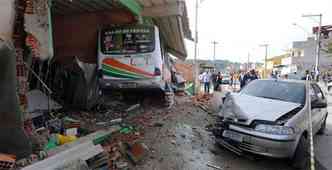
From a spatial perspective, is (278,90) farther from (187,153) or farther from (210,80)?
(210,80)

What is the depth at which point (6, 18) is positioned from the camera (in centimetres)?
279

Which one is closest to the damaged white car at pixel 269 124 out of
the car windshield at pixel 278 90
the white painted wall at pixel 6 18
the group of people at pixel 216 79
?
the car windshield at pixel 278 90

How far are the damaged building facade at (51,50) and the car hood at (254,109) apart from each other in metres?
3.45

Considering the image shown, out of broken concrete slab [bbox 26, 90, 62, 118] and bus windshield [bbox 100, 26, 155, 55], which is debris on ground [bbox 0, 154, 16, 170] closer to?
broken concrete slab [bbox 26, 90, 62, 118]

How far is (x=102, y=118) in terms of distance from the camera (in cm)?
563

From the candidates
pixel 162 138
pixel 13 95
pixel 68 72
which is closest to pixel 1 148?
pixel 13 95

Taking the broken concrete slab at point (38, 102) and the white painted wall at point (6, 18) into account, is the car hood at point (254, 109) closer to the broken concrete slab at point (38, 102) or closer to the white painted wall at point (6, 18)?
the broken concrete slab at point (38, 102)

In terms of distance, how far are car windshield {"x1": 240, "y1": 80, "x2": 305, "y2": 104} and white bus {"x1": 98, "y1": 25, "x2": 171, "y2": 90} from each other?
8.57 ft

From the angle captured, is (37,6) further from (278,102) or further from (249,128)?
(278,102)

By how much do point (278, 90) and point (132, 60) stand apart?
3.94 metres

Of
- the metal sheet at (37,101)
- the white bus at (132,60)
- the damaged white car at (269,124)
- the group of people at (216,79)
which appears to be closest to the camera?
the damaged white car at (269,124)

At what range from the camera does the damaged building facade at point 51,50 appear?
104 inches

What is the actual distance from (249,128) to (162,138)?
1732 mm

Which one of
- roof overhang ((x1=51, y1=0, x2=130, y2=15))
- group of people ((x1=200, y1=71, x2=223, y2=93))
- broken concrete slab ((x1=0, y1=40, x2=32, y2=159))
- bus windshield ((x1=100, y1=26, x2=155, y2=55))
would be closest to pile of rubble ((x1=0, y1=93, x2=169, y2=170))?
broken concrete slab ((x1=0, y1=40, x2=32, y2=159))
